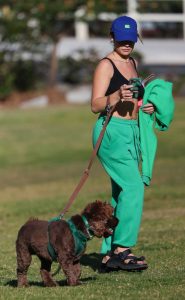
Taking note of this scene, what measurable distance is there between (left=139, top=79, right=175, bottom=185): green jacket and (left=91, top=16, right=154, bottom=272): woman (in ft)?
0.18

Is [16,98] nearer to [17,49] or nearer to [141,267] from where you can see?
[17,49]

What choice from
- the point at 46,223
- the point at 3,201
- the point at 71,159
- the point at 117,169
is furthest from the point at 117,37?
the point at 71,159

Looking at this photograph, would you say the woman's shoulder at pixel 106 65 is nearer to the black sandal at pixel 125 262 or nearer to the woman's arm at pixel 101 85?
the woman's arm at pixel 101 85

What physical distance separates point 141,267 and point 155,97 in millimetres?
1454

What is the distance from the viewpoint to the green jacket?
860cm

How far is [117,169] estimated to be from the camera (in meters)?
8.52

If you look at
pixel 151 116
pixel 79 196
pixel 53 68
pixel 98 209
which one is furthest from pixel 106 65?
pixel 53 68

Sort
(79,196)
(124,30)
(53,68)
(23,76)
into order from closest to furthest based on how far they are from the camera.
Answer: (124,30), (79,196), (23,76), (53,68)

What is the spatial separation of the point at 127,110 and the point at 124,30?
69 centimetres

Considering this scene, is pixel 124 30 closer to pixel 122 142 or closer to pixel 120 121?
pixel 120 121

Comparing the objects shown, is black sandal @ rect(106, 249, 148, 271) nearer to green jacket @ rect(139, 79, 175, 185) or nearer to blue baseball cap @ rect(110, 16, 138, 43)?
green jacket @ rect(139, 79, 175, 185)

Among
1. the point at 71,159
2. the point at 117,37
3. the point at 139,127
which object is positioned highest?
the point at 117,37

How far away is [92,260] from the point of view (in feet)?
31.9

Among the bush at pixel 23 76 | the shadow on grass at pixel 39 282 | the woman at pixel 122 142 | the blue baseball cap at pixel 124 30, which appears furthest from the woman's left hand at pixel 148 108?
the bush at pixel 23 76
